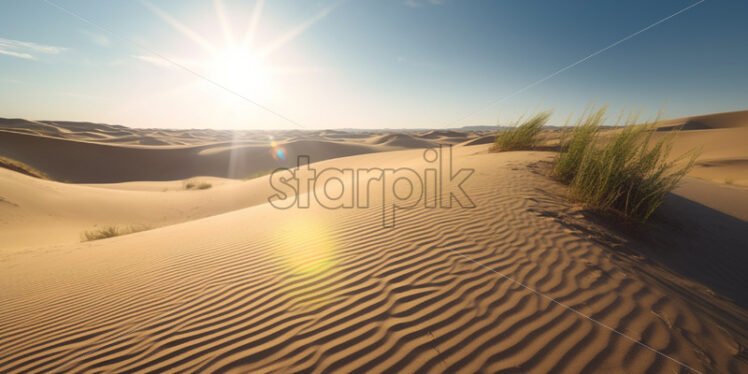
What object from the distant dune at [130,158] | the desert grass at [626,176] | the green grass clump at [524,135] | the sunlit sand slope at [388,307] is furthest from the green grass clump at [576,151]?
the distant dune at [130,158]

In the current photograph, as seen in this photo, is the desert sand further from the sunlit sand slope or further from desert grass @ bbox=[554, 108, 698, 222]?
desert grass @ bbox=[554, 108, 698, 222]

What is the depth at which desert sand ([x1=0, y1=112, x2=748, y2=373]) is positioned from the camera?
1.80m

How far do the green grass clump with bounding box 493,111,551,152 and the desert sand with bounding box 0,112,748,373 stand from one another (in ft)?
11.1

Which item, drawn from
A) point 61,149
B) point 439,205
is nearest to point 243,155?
point 61,149

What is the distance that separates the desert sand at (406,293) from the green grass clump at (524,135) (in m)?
3.37

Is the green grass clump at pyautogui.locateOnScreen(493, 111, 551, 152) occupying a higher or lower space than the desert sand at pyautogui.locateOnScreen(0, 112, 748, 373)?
higher

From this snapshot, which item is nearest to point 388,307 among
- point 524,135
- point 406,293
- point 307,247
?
point 406,293

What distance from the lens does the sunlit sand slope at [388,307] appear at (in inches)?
69.7

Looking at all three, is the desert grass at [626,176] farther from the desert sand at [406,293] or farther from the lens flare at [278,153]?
the lens flare at [278,153]

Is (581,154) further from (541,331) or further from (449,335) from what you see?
(449,335)

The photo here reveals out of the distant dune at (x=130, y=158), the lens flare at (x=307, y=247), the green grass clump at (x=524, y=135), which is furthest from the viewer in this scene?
the distant dune at (x=130, y=158)

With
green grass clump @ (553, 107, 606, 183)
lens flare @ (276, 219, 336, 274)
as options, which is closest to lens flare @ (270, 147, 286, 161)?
lens flare @ (276, 219, 336, 274)

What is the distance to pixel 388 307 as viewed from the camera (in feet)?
7.21

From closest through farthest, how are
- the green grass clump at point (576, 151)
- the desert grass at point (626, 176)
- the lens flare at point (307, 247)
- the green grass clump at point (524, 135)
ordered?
1. the lens flare at point (307, 247)
2. the desert grass at point (626, 176)
3. the green grass clump at point (576, 151)
4. the green grass clump at point (524, 135)
